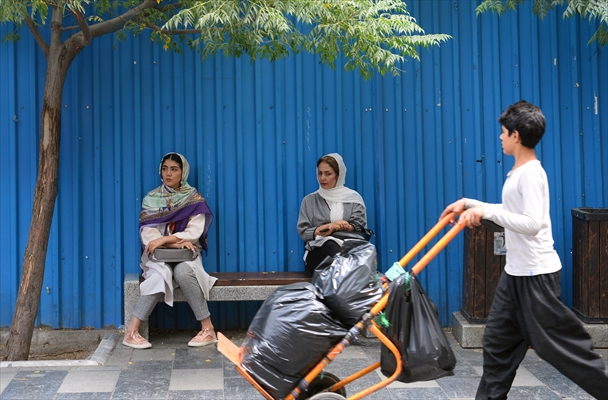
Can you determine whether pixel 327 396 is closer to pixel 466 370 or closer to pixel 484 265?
pixel 466 370

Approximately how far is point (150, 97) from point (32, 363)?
2564mm

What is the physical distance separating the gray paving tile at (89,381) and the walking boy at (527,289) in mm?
2613

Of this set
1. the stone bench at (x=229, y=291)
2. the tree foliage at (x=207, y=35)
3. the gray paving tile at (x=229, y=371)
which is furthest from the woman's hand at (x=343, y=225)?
the gray paving tile at (x=229, y=371)

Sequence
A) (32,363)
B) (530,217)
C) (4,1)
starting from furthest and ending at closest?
1. (32,363)
2. (4,1)
3. (530,217)

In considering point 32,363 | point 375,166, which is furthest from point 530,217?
point 32,363

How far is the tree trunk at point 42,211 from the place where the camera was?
5973 millimetres

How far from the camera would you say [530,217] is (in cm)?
386

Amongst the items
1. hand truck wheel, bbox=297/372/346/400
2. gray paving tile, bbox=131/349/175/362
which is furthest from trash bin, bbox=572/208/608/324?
gray paving tile, bbox=131/349/175/362

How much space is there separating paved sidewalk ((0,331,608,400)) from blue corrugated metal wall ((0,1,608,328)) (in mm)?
1042

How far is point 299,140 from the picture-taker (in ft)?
22.8

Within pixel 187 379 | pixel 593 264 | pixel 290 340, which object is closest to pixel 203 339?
pixel 187 379

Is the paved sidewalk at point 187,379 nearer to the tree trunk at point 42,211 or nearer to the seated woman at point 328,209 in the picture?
the tree trunk at point 42,211

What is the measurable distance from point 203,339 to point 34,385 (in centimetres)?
155

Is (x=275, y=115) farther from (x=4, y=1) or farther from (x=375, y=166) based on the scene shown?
(x=4, y=1)
